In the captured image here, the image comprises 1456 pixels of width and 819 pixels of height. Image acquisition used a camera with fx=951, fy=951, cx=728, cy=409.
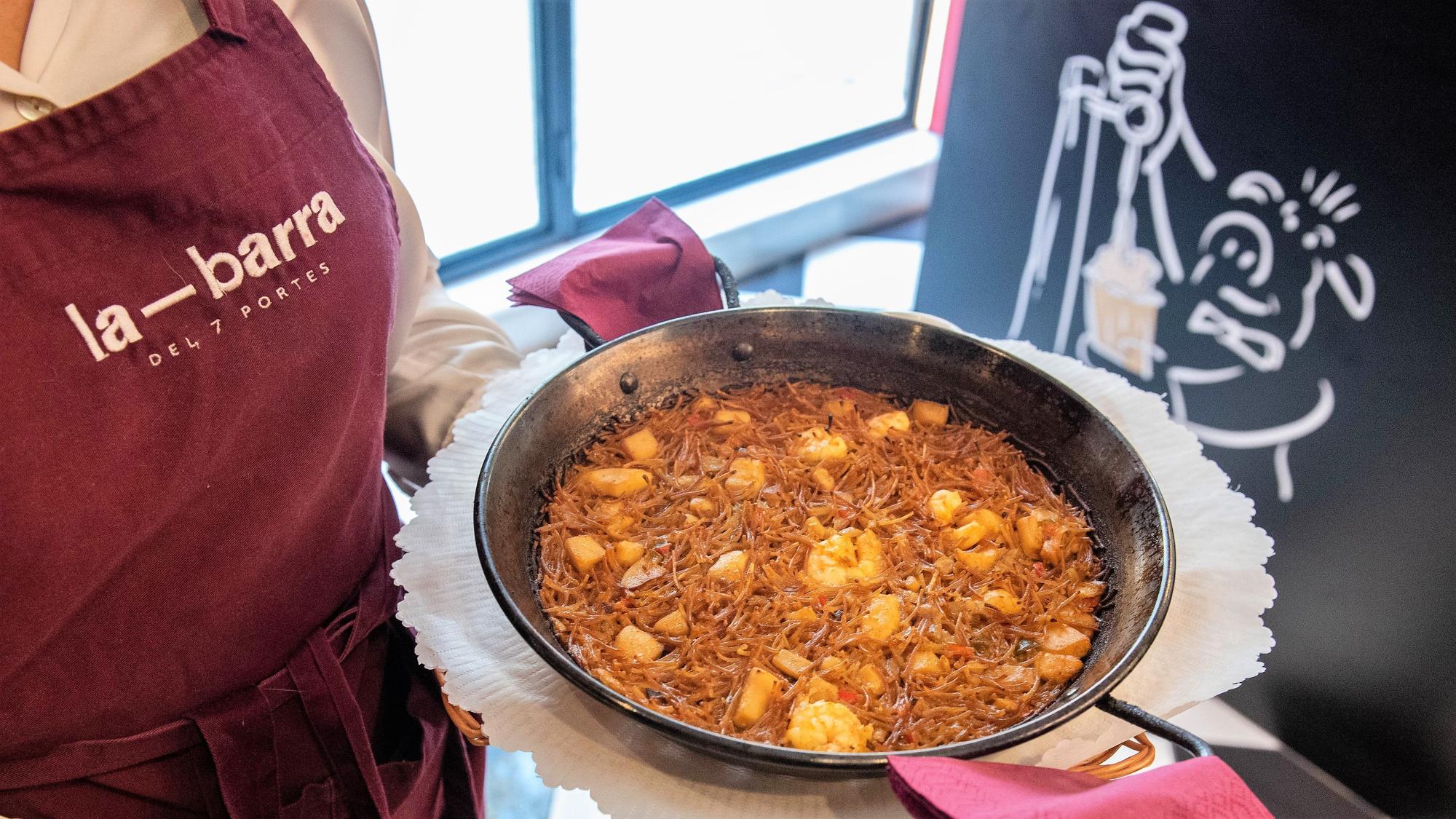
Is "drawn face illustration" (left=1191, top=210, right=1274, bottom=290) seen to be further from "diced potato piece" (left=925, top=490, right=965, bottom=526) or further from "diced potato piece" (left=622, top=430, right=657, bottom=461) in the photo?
"diced potato piece" (left=622, top=430, right=657, bottom=461)

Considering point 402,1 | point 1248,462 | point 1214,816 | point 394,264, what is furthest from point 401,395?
point 402,1

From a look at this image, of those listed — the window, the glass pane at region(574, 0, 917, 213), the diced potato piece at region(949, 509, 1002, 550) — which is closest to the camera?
the diced potato piece at region(949, 509, 1002, 550)

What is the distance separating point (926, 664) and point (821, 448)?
441mm

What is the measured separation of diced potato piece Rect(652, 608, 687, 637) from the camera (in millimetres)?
1243

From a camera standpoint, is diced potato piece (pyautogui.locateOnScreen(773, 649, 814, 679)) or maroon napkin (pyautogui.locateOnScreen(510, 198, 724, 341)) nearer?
diced potato piece (pyautogui.locateOnScreen(773, 649, 814, 679))

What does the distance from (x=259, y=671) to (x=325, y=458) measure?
0.31 m

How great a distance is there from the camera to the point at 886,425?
158 cm

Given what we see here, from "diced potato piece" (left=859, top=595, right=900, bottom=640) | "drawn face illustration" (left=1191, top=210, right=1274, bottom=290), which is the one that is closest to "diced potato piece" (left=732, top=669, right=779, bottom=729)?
"diced potato piece" (left=859, top=595, right=900, bottom=640)

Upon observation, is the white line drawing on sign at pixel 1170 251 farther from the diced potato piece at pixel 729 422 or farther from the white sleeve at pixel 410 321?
the white sleeve at pixel 410 321

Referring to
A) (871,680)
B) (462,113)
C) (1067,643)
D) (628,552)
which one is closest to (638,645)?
(628,552)

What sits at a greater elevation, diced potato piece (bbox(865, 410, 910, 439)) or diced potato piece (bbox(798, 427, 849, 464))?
diced potato piece (bbox(865, 410, 910, 439))

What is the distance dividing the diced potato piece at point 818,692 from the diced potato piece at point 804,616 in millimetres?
100

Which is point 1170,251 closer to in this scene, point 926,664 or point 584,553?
point 926,664

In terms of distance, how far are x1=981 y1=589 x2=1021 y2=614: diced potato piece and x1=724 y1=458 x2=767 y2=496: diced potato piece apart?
1.26ft
